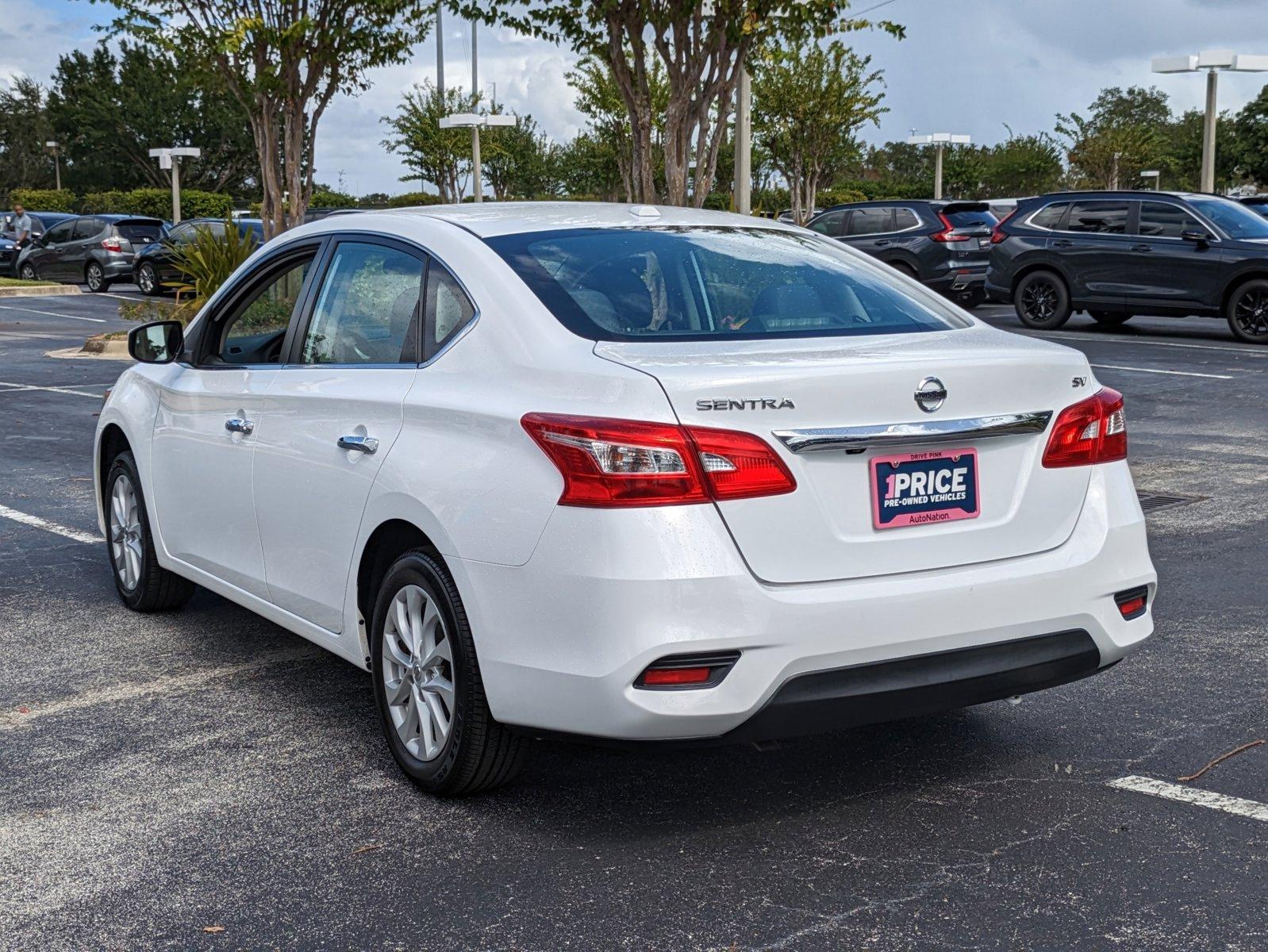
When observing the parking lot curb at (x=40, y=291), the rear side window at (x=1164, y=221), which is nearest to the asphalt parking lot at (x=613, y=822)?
the rear side window at (x=1164, y=221)

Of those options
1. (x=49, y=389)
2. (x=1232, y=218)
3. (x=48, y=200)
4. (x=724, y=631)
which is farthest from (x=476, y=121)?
(x=48, y=200)

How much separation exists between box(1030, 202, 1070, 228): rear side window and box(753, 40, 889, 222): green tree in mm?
23714

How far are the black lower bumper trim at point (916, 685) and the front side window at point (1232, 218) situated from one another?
15.7 metres

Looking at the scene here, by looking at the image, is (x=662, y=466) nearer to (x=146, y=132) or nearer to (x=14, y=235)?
(x=14, y=235)

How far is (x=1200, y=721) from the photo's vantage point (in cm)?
479

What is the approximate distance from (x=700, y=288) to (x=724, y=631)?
1281mm

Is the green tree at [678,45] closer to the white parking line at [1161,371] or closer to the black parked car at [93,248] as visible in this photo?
the white parking line at [1161,371]

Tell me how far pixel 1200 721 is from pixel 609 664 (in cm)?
219

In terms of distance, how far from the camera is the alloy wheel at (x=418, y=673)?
4.14m

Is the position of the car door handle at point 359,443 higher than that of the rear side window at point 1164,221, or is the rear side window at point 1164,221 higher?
the rear side window at point 1164,221

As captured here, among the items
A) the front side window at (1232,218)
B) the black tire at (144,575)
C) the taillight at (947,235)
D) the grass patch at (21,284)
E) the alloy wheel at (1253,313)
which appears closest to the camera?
the black tire at (144,575)

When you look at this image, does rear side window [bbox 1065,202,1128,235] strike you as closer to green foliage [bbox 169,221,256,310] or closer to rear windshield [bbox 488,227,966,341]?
green foliage [bbox 169,221,256,310]

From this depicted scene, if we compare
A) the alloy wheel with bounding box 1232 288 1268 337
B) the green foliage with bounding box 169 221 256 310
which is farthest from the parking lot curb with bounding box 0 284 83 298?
the alloy wheel with bounding box 1232 288 1268 337

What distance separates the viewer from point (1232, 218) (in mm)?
18500
